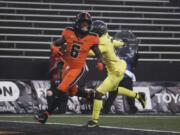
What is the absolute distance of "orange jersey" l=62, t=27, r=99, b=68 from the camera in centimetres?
1095

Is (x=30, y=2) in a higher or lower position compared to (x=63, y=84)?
higher

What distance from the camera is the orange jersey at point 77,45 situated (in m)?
10.9

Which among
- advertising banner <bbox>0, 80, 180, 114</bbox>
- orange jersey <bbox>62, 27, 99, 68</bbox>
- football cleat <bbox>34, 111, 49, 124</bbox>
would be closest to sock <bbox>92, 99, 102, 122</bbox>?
orange jersey <bbox>62, 27, 99, 68</bbox>

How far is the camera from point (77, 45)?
1095cm

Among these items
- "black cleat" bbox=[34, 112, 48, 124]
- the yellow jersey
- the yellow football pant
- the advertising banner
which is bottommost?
the advertising banner

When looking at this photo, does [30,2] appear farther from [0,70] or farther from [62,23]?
[0,70]

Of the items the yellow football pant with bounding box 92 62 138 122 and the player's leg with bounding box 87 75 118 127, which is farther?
the yellow football pant with bounding box 92 62 138 122

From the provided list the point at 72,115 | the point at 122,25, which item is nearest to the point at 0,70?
the point at 72,115

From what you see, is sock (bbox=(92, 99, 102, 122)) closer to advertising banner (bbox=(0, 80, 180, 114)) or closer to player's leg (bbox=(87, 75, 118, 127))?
player's leg (bbox=(87, 75, 118, 127))

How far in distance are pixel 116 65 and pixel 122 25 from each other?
8.31 metres

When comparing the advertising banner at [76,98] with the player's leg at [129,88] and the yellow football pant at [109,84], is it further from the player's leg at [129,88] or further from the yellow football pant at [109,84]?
the yellow football pant at [109,84]

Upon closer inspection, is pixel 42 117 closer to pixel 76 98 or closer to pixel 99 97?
pixel 99 97

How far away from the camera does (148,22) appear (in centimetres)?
2117

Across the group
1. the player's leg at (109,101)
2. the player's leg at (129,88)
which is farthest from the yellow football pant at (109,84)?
the player's leg at (129,88)
